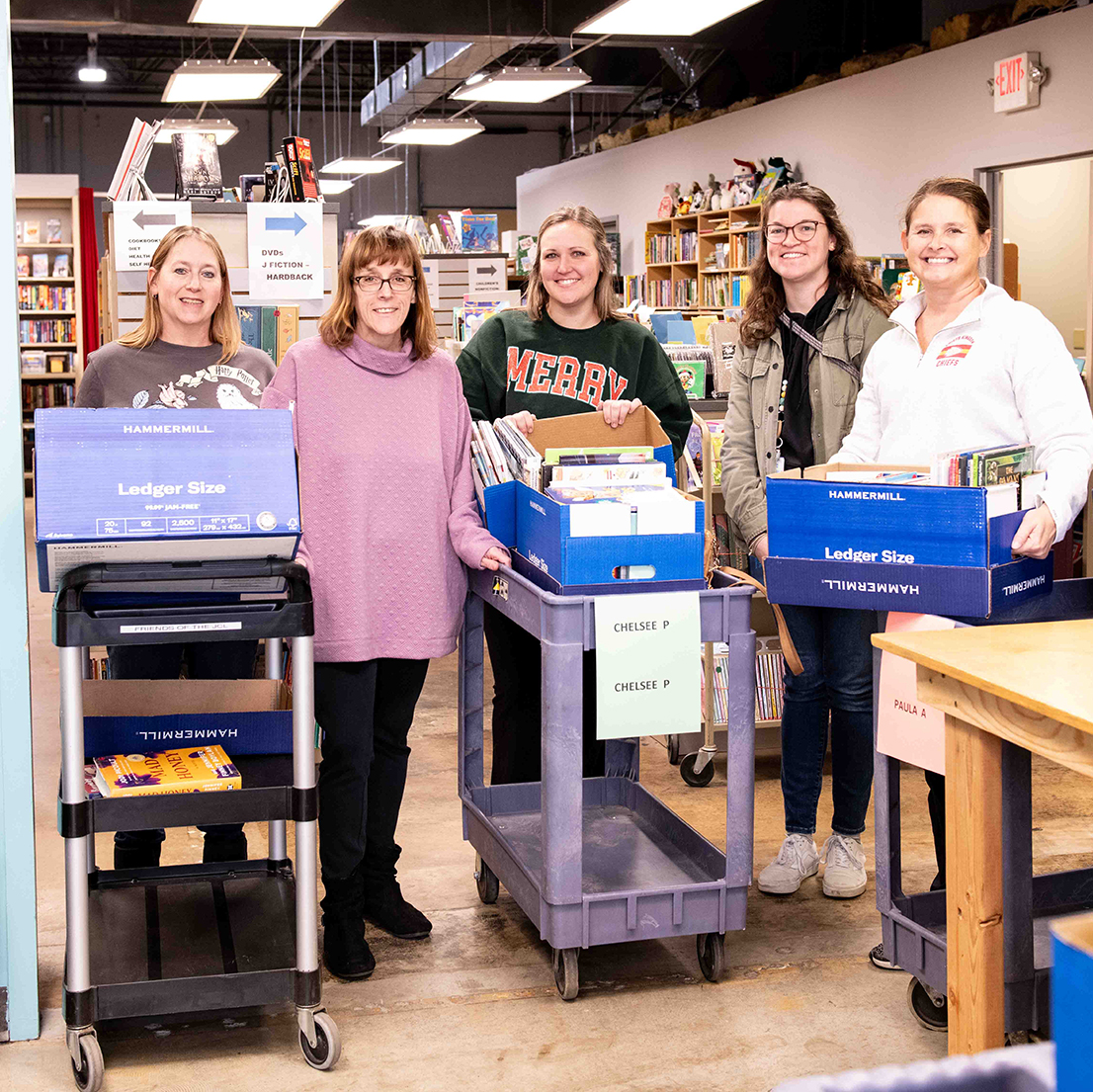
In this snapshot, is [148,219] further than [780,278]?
Yes

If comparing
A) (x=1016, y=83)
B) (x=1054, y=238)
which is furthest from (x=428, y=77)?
(x=1016, y=83)

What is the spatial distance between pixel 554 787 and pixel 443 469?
755 mm

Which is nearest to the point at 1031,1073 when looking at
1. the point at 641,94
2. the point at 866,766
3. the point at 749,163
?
the point at 866,766

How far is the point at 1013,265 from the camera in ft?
28.4

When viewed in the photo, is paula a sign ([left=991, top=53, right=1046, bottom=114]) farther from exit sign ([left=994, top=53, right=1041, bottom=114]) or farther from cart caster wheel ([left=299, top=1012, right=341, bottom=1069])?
cart caster wheel ([left=299, top=1012, right=341, bottom=1069])

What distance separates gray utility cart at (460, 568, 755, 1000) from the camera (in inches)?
106

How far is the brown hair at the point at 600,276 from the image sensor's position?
10.7ft

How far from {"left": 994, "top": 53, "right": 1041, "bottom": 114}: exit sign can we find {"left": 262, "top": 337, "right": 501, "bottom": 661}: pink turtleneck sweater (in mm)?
6758

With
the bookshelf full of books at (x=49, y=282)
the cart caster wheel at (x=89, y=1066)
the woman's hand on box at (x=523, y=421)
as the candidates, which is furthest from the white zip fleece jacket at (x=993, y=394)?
the bookshelf full of books at (x=49, y=282)

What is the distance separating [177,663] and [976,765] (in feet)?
6.18

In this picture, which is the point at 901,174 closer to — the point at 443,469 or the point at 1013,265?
the point at 1013,265

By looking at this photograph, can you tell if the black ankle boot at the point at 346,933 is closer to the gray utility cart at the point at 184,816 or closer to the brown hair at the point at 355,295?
the gray utility cart at the point at 184,816

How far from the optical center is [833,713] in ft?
10.8

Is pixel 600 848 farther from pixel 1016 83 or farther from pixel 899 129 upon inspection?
pixel 899 129
